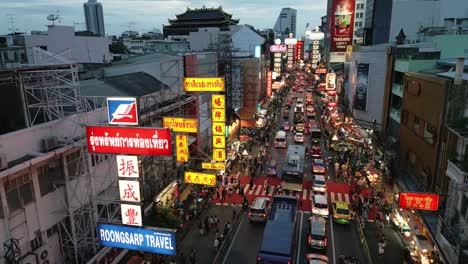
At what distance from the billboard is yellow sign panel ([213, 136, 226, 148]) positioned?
1121cm

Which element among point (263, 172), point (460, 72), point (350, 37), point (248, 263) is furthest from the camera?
point (350, 37)

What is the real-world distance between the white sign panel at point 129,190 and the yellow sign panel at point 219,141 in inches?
442

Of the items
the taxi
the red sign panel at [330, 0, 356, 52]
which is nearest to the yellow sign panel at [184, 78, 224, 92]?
the taxi

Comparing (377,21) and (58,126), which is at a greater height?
(377,21)

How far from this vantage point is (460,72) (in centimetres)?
1855

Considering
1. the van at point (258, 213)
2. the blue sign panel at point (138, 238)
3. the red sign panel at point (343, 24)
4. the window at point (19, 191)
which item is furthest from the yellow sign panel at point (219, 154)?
the red sign panel at point (343, 24)

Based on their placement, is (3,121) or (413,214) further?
(413,214)

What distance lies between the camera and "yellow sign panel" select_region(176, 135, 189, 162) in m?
21.5

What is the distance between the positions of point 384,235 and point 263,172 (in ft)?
52.4

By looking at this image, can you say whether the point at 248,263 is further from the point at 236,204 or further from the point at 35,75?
the point at 35,75

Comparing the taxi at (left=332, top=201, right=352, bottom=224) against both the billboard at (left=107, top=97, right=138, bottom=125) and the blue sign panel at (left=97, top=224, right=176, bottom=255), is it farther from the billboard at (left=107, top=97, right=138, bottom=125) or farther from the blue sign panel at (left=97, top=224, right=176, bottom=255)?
the billboard at (left=107, top=97, right=138, bottom=125)

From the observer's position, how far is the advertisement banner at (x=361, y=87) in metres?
43.5

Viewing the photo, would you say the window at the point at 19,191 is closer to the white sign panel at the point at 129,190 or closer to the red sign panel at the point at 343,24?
the white sign panel at the point at 129,190

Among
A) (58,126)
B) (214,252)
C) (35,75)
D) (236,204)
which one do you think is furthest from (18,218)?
(236,204)
